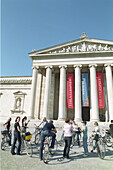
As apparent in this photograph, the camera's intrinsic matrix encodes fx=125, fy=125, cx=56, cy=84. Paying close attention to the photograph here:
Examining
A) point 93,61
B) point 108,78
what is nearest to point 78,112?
point 108,78

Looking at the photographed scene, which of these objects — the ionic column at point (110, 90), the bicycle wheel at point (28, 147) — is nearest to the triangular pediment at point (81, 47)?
the ionic column at point (110, 90)

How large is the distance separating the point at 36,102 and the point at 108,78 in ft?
44.0

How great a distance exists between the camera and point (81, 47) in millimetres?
23453

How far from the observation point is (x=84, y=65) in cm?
2284

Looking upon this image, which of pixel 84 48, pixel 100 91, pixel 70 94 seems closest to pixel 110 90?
pixel 100 91

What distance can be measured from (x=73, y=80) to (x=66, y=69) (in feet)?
8.45

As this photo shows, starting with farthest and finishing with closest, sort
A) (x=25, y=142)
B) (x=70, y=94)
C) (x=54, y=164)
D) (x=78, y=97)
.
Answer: (x=70, y=94), (x=78, y=97), (x=25, y=142), (x=54, y=164)

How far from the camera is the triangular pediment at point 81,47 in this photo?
22656mm

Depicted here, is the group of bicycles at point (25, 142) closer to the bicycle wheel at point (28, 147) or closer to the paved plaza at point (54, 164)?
the bicycle wheel at point (28, 147)

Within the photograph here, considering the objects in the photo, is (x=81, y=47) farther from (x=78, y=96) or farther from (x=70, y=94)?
(x=78, y=96)

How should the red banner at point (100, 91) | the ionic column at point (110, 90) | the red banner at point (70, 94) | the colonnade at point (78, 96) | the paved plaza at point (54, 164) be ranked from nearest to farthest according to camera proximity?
the paved plaza at point (54, 164)
the ionic column at point (110, 90)
the colonnade at point (78, 96)
the red banner at point (100, 91)
the red banner at point (70, 94)

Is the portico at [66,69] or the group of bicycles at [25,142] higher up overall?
the portico at [66,69]

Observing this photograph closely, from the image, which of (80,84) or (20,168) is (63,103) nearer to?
(80,84)

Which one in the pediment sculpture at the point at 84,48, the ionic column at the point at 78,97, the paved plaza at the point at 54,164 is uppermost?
the pediment sculpture at the point at 84,48
